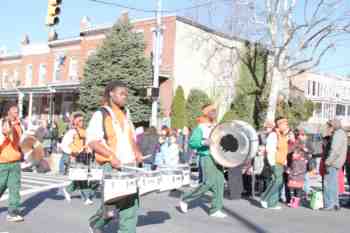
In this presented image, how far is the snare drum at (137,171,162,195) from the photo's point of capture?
16.8 ft

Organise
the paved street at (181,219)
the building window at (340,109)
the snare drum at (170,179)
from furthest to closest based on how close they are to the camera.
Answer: the building window at (340,109) → the paved street at (181,219) → the snare drum at (170,179)

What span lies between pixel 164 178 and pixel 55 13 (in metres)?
11.9

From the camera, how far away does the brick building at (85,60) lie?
103ft

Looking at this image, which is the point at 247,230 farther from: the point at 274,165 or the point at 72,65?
the point at 72,65

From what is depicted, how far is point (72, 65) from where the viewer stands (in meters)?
39.5

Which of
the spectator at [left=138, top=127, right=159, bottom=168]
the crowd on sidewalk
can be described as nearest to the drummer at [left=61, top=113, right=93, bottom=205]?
the crowd on sidewalk

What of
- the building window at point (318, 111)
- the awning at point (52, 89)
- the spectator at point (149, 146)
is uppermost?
the awning at point (52, 89)

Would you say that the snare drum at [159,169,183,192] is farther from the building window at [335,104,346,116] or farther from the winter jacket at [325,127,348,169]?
the building window at [335,104,346,116]

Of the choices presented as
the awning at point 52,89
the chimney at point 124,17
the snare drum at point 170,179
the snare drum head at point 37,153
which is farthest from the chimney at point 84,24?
the snare drum at point 170,179

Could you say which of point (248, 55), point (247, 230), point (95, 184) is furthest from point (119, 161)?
point (248, 55)

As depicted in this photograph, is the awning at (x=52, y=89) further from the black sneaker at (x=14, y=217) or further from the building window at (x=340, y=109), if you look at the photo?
the black sneaker at (x=14, y=217)

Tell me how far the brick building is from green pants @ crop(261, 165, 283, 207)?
20.5 m

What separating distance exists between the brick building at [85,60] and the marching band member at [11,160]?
74.8ft

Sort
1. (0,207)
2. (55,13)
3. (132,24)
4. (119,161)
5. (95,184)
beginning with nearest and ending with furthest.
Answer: (119,161), (0,207), (95,184), (55,13), (132,24)
